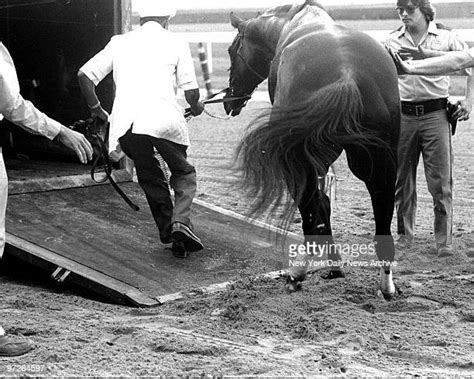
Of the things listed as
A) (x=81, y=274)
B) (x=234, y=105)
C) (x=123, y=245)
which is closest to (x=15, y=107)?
(x=81, y=274)

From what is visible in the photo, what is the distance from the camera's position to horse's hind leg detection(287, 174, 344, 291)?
497 cm

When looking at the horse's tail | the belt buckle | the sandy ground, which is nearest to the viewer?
the sandy ground

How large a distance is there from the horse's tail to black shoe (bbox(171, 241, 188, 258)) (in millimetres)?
780

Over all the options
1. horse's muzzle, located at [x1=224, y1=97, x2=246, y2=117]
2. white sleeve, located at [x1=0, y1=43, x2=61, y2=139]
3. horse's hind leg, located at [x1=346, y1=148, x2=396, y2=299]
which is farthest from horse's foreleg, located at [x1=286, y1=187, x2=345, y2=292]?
horse's muzzle, located at [x1=224, y1=97, x2=246, y2=117]

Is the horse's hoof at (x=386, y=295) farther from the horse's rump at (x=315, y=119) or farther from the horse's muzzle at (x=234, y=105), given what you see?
the horse's muzzle at (x=234, y=105)

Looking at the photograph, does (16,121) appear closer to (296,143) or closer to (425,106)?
(296,143)

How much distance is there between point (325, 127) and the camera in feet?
14.9

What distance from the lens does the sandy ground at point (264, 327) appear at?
3.57 m

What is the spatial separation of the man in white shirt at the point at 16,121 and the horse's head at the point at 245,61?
104 inches

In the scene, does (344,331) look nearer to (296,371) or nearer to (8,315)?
(296,371)

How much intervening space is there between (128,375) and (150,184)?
7.59 feet

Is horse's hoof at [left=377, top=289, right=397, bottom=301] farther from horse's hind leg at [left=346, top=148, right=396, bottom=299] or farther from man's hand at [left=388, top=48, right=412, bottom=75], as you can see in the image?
man's hand at [left=388, top=48, right=412, bottom=75]

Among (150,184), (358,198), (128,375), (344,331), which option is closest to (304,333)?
(344,331)

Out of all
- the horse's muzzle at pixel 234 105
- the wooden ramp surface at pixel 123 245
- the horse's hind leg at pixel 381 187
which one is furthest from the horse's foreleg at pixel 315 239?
the horse's muzzle at pixel 234 105
